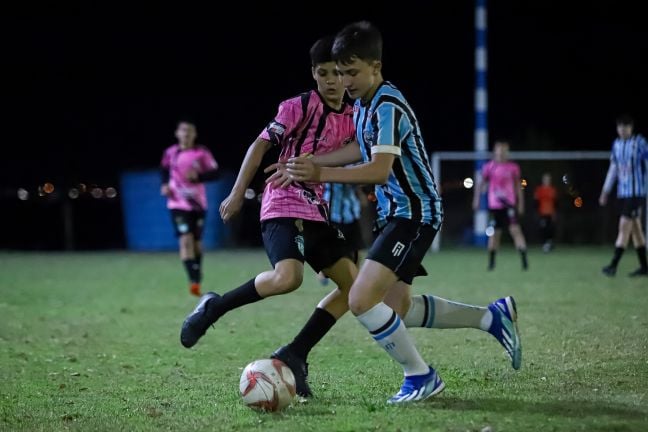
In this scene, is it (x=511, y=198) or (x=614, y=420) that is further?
(x=511, y=198)

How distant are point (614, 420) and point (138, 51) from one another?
32688mm

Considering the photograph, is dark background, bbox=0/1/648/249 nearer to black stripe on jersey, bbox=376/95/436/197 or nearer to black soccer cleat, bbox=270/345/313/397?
black soccer cleat, bbox=270/345/313/397

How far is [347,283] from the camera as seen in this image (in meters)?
6.10

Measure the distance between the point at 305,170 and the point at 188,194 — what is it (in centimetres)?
775

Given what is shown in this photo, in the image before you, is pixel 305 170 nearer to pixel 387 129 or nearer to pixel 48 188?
pixel 387 129

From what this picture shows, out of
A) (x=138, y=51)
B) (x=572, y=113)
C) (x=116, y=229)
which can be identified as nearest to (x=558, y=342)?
(x=116, y=229)

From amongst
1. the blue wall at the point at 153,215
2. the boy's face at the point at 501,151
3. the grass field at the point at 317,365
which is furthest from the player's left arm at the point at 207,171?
the blue wall at the point at 153,215

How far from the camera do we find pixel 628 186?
1435 centimetres

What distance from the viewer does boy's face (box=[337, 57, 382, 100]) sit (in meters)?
5.22

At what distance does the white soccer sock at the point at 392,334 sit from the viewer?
210 inches

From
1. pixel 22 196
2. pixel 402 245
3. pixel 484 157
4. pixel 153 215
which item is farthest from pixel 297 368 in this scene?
pixel 22 196

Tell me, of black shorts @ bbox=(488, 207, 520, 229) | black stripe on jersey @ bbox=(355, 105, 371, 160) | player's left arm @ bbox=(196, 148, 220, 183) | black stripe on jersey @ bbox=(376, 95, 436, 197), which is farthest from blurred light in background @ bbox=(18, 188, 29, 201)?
black stripe on jersey @ bbox=(376, 95, 436, 197)

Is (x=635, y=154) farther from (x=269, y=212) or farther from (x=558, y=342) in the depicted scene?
(x=269, y=212)

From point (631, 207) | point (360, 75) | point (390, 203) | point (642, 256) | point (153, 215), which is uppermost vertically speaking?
point (360, 75)
